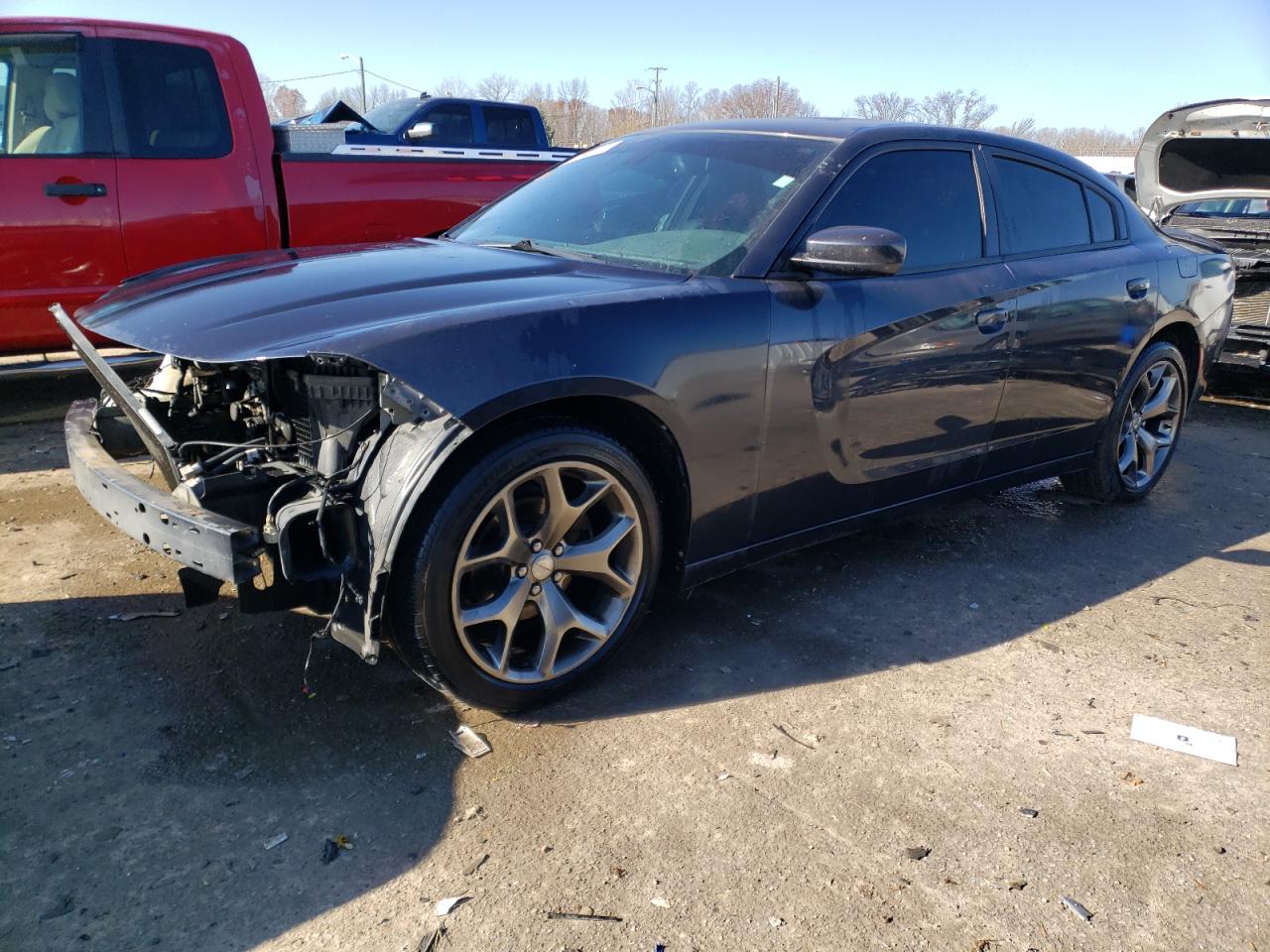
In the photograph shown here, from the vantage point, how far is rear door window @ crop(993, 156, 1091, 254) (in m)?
3.92

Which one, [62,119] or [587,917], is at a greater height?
[62,119]

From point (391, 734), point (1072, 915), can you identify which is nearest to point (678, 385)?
point (391, 734)

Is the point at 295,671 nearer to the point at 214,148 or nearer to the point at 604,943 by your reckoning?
the point at 604,943

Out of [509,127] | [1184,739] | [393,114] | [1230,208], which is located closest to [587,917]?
[1184,739]

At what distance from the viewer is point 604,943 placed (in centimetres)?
Result: 199

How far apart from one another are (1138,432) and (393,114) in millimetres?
10520

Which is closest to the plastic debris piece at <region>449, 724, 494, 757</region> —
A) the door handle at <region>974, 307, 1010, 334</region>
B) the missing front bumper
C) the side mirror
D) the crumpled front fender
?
the crumpled front fender

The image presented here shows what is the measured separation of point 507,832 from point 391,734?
1.74 feet

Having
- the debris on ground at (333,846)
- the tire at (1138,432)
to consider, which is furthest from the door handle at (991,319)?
the debris on ground at (333,846)

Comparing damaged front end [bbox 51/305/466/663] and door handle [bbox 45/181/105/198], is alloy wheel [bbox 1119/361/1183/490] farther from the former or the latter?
door handle [bbox 45/181/105/198]

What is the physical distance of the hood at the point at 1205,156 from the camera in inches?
277

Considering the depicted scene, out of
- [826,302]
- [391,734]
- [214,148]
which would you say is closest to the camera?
[391,734]

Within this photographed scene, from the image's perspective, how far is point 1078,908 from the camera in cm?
215

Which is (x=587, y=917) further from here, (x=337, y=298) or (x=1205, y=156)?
(x=1205, y=156)
